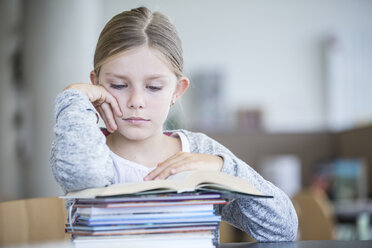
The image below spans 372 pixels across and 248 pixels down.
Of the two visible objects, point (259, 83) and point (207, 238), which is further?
point (259, 83)

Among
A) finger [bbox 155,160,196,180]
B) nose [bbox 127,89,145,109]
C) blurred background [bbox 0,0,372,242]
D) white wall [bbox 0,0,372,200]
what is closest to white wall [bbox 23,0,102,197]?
blurred background [bbox 0,0,372,242]

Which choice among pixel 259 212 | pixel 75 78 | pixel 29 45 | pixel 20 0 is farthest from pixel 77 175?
pixel 20 0

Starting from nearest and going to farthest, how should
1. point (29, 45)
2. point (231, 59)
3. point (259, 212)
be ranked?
point (259, 212) → point (29, 45) → point (231, 59)

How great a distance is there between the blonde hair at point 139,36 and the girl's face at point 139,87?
2cm

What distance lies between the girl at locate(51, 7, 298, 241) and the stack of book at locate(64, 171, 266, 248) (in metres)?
0.09

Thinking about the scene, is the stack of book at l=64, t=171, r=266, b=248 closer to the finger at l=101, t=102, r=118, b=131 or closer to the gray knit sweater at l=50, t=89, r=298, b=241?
the gray knit sweater at l=50, t=89, r=298, b=241

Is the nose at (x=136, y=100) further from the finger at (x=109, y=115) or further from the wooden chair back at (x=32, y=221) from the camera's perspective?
the wooden chair back at (x=32, y=221)

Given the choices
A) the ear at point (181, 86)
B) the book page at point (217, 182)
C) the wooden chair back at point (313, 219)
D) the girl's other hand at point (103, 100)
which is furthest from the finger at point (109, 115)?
the wooden chair back at point (313, 219)

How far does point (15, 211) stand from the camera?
997 millimetres

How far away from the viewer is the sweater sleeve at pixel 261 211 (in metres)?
0.84

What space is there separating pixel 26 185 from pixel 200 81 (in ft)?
10.3

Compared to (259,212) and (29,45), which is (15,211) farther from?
(29,45)

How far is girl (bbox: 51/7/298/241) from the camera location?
76cm

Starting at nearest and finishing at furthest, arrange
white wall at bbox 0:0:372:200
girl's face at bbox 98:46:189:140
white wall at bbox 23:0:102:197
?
girl's face at bbox 98:46:189:140 → white wall at bbox 23:0:102:197 → white wall at bbox 0:0:372:200
